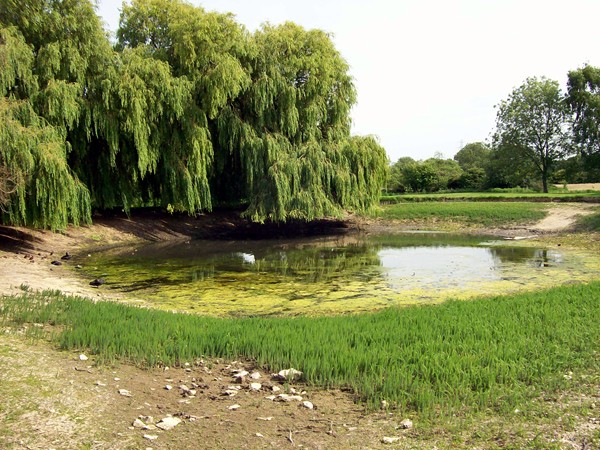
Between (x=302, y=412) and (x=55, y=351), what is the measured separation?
336 cm

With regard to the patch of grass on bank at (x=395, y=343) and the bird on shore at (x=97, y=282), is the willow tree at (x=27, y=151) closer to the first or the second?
the bird on shore at (x=97, y=282)

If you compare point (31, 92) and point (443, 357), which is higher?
point (31, 92)

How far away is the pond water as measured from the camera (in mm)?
11562

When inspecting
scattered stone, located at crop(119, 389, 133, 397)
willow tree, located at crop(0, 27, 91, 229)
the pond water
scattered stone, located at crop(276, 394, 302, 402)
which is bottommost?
the pond water

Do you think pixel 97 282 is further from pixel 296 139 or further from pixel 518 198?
pixel 518 198

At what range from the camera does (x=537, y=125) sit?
178 ft

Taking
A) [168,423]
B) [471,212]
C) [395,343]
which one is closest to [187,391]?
[168,423]

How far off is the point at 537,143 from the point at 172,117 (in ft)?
142

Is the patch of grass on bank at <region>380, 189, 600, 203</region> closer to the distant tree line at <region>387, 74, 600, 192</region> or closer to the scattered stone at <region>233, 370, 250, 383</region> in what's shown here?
the distant tree line at <region>387, 74, 600, 192</region>

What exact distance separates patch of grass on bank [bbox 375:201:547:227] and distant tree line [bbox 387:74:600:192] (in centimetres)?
1735

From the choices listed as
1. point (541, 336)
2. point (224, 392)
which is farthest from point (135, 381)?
point (541, 336)

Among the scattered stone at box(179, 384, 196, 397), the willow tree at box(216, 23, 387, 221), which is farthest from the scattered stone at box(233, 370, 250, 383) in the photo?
the willow tree at box(216, 23, 387, 221)

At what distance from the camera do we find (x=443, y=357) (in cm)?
598

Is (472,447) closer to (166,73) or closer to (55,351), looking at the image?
(55,351)
